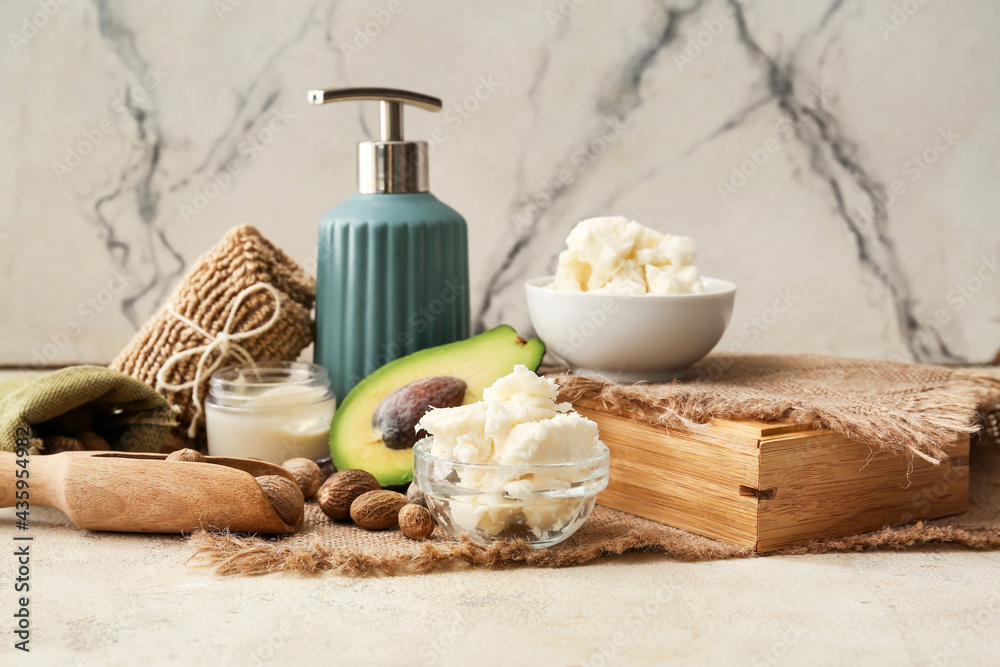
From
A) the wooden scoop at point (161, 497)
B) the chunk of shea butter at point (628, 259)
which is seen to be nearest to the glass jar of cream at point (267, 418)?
the wooden scoop at point (161, 497)

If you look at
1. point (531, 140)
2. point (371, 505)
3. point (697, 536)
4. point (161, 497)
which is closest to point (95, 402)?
point (161, 497)

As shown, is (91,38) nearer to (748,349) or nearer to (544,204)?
(544,204)

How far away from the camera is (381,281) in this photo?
1005 mm

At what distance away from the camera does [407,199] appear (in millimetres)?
1018

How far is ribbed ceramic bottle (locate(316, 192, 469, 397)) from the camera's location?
39.3 inches

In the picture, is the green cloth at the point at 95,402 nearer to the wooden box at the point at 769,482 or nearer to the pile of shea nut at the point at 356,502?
the pile of shea nut at the point at 356,502

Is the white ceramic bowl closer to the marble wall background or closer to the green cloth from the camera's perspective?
the green cloth

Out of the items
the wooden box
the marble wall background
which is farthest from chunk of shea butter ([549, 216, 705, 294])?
the marble wall background

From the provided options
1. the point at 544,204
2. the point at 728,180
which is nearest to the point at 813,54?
the point at 728,180

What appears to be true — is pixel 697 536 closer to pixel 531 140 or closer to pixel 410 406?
pixel 410 406

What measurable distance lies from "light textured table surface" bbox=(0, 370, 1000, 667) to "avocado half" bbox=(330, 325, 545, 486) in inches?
7.8

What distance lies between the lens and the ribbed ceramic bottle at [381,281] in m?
1.00

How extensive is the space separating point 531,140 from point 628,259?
20.4 inches

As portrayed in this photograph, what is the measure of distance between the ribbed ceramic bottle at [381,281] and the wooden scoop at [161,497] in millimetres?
274
